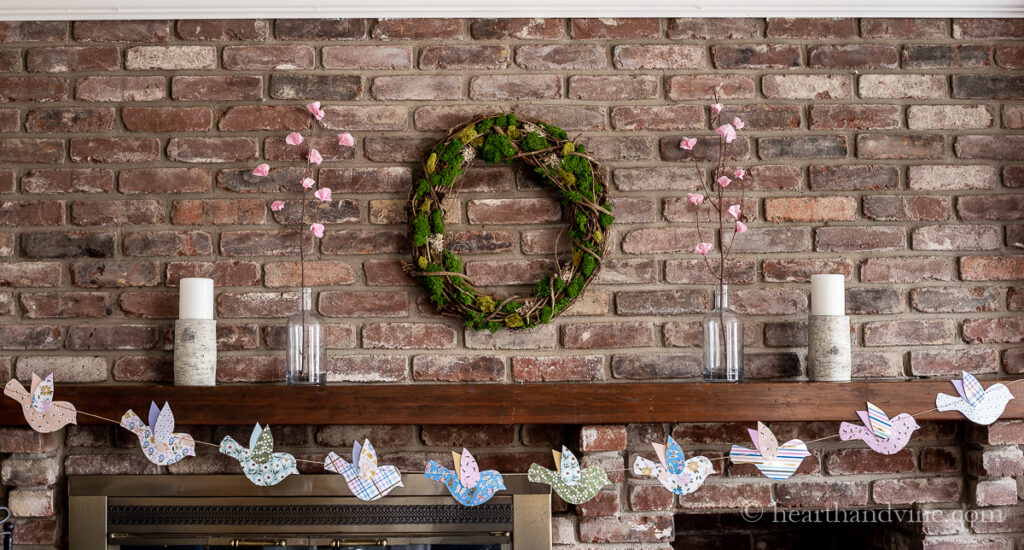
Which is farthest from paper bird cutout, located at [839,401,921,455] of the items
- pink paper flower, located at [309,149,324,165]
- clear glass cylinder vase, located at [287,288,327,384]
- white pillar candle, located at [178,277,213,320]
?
white pillar candle, located at [178,277,213,320]

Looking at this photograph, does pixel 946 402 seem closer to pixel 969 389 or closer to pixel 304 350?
pixel 969 389

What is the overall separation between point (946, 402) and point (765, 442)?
15.3 inches

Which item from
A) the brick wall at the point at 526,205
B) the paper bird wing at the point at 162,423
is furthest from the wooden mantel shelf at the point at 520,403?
the brick wall at the point at 526,205

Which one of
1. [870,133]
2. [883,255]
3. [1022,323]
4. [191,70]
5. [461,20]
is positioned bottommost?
[1022,323]

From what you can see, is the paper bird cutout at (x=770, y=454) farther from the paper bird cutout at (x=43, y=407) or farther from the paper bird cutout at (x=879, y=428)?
the paper bird cutout at (x=43, y=407)

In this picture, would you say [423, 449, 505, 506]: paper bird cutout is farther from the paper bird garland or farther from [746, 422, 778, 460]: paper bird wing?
[746, 422, 778, 460]: paper bird wing

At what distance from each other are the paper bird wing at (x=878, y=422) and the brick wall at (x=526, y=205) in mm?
143

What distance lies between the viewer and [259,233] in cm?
167

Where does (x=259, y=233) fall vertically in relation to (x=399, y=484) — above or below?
above

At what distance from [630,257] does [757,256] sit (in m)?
0.30

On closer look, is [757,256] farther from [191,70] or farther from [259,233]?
[191,70]

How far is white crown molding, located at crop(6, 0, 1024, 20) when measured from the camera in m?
1.68

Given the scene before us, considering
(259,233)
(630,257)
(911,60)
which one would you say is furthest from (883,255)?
(259,233)

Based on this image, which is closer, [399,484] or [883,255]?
[399,484]
